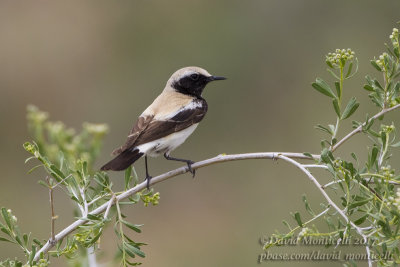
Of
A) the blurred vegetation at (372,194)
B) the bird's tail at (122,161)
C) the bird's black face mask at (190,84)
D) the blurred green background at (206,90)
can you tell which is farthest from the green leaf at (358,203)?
the blurred green background at (206,90)

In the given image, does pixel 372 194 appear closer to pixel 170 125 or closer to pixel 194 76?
pixel 170 125

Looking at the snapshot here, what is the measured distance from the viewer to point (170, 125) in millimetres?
5613

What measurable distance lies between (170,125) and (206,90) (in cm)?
705

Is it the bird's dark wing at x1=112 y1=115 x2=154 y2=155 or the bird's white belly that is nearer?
the bird's dark wing at x1=112 y1=115 x2=154 y2=155

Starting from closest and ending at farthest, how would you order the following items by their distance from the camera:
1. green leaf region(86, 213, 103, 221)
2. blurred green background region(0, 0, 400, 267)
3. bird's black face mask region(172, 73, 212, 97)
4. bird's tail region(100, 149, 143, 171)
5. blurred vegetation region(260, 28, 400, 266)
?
blurred vegetation region(260, 28, 400, 266), green leaf region(86, 213, 103, 221), bird's tail region(100, 149, 143, 171), bird's black face mask region(172, 73, 212, 97), blurred green background region(0, 0, 400, 267)

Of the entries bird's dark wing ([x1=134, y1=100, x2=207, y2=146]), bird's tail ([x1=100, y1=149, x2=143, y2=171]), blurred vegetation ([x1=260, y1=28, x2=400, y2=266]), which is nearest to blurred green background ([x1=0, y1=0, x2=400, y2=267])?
bird's dark wing ([x1=134, y1=100, x2=207, y2=146])

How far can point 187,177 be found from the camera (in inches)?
513

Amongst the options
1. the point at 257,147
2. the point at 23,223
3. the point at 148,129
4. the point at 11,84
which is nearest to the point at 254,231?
the point at 257,147

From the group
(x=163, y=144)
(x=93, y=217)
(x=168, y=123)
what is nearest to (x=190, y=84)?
(x=168, y=123)

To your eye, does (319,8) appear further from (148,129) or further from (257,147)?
(148,129)

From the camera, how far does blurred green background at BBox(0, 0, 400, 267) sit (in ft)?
37.2

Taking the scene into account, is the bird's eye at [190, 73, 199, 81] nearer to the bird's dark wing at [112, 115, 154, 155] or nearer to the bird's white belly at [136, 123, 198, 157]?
the bird's white belly at [136, 123, 198, 157]

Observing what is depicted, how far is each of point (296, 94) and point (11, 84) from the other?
620 centimetres

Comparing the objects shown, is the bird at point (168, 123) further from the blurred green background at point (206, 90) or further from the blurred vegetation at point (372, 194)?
the blurred green background at point (206, 90)
